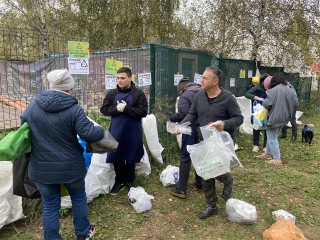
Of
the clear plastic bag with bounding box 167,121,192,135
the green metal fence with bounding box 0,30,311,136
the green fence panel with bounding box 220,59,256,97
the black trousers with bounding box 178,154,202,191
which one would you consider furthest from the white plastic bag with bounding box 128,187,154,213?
the green fence panel with bounding box 220,59,256,97

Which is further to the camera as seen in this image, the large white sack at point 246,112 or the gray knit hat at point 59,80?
the large white sack at point 246,112

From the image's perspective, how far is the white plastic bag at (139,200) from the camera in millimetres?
3516

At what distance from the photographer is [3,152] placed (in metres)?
2.37

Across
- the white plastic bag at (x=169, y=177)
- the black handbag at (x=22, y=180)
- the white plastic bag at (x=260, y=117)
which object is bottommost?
the white plastic bag at (x=169, y=177)

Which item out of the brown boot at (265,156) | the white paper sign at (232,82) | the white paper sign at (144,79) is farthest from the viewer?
the white paper sign at (232,82)

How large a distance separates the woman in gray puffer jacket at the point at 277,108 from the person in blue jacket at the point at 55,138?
142 inches

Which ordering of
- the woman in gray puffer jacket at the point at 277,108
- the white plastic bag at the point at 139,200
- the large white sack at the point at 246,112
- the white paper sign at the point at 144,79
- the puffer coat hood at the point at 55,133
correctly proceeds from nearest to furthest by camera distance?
the puffer coat hood at the point at 55,133
the white plastic bag at the point at 139,200
the white paper sign at the point at 144,79
the woman in gray puffer jacket at the point at 277,108
the large white sack at the point at 246,112

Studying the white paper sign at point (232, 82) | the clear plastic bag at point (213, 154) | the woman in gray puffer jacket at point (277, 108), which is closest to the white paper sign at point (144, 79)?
the clear plastic bag at point (213, 154)

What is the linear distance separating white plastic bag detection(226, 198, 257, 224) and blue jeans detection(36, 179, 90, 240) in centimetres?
159

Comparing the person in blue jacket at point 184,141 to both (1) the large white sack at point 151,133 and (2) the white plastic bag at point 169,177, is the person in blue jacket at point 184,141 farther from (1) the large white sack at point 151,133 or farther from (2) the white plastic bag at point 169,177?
(1) the large white sack at point 151,133

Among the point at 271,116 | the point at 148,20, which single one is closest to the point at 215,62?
the point at 271,116

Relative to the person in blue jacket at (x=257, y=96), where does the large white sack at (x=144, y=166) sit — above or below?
below

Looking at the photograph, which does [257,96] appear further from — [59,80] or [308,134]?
[59,80]

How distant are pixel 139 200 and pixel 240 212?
3.86ft
